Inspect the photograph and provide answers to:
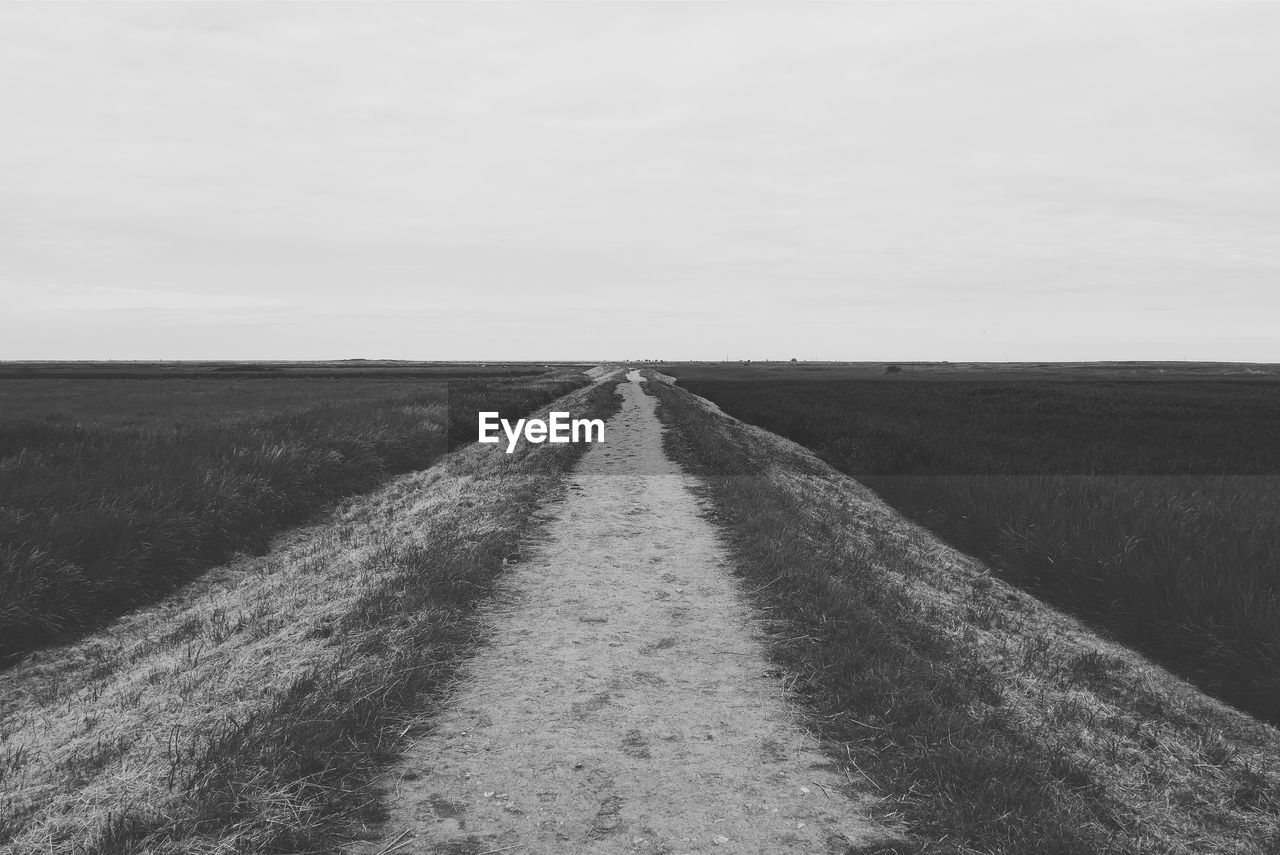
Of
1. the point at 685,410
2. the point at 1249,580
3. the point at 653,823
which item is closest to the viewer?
the point at 653,823

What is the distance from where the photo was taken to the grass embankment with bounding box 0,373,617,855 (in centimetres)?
351

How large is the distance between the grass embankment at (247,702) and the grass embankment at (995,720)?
2.99 m

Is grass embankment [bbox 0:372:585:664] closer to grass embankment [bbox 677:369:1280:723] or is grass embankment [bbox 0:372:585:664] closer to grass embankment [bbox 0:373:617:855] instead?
grass embankment [bbox 0:373:617:855]

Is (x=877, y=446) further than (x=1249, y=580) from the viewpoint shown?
Yes

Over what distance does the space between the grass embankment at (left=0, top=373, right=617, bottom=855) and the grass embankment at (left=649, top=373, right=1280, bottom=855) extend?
2.99 m

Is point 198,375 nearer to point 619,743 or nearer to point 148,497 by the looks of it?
point 148,497

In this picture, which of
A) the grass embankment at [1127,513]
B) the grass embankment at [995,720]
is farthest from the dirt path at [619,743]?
the grass embankment at [1127,513]

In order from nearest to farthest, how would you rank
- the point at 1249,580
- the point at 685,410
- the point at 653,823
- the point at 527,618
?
1. the point at 653,823
2. the point at 527,618
3. the point at 1249,580
4. the point at 685,410

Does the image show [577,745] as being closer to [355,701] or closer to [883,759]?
[355,701]

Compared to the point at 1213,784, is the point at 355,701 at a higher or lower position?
higher

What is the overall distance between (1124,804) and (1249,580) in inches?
199

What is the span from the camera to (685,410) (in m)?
33.1

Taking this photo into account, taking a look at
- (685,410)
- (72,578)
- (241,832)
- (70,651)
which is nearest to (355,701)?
(241,832)

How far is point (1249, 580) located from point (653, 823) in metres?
7.84
